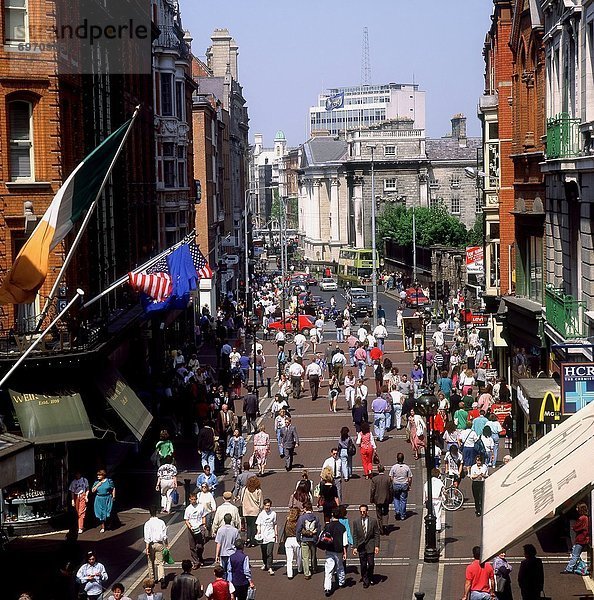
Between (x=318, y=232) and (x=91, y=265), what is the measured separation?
5952 inches

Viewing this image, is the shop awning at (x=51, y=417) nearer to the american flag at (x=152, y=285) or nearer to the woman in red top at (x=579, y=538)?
the american flag at (x=152, y=285)

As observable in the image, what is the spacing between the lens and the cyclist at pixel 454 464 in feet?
96.2

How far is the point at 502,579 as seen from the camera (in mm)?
19344

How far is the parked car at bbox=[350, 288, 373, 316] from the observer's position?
8016 centimetres

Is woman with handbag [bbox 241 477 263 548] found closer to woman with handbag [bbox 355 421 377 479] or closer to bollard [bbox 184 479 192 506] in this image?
bollard [bbox 184 479 192 506]

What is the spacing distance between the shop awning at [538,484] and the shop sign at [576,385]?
4817mm

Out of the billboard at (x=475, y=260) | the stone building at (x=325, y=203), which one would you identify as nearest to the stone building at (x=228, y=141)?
the stone building at (x=325, y=203)

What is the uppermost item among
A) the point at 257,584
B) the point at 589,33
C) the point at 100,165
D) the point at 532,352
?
the point at 589,33

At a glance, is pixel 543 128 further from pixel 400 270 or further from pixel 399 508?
pixel 400 270

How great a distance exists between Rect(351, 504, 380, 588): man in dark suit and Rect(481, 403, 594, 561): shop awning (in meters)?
5.07

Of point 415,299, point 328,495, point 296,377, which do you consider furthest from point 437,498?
point 415,299

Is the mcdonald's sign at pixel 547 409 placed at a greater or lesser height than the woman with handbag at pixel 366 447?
greater

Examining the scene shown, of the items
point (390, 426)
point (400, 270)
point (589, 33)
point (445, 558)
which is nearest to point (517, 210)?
point (390, 426)

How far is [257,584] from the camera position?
22.8 metres
